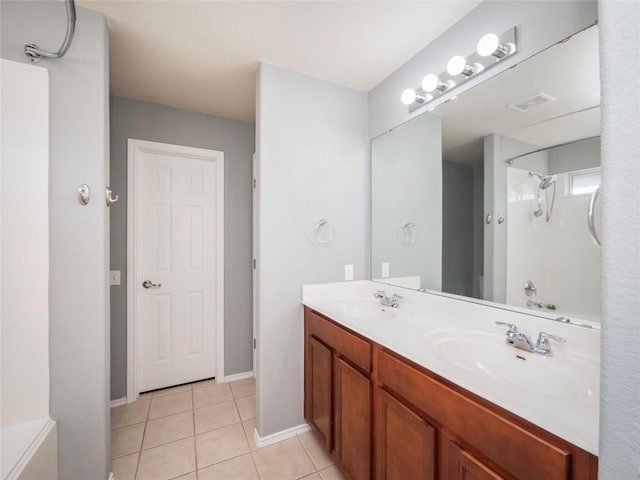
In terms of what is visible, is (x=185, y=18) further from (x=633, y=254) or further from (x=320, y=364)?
(x=320, y=364)

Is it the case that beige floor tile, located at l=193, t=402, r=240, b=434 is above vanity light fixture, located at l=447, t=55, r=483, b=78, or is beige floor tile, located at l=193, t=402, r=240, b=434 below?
below

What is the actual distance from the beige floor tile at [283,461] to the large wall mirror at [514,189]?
1.25 metres

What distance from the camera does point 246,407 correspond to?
2143mm

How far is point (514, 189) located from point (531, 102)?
38 centimetres

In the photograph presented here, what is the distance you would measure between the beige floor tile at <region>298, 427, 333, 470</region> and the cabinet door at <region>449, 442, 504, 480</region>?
40.7 inches

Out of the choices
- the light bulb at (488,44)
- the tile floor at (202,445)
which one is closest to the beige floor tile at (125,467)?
the tile floor at (202,445)

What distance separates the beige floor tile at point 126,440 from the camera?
5.58 feet

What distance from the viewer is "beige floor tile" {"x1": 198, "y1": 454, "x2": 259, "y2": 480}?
151 cm

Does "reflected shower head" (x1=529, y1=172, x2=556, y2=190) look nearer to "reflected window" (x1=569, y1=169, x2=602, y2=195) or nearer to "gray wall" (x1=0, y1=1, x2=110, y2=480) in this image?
"reflected window" (x1=569, y1=169, x2=602, y2=195)

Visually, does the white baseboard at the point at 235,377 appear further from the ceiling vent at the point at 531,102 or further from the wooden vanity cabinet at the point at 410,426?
the ceiling vent at the point at 531,102

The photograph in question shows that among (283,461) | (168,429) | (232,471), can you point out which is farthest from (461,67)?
(168,429)

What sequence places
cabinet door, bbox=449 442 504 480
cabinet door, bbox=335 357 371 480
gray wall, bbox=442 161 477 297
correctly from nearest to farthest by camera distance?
cabinet door, bbox=449 442 504 480 < cabinet door, bbox=335 357 371 480 < gray wall, bbox=442 161 477 297

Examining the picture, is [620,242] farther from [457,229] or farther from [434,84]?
[434,84]

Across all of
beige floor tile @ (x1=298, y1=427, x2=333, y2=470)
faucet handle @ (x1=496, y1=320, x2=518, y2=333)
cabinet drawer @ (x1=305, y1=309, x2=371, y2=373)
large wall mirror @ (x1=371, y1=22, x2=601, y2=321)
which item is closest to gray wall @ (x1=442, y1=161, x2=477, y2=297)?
large wall mirror @ (x1=371, y1=22, x2=601, y2=321)
